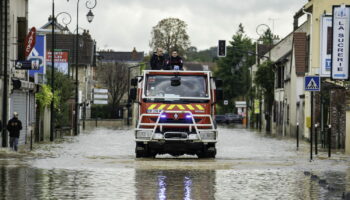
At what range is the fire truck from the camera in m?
27.6

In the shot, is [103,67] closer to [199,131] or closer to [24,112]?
[24,112]

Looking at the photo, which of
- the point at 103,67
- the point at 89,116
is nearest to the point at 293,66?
the point at 89,116

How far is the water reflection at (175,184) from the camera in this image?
1589 centimetres

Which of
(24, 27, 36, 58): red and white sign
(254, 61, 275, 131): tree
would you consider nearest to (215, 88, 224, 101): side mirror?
(24, 27, 36, 58): red and white sign

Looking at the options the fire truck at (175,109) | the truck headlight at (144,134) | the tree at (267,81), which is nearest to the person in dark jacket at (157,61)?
the fire truck at (175,109)

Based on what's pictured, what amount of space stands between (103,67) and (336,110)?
315 ft

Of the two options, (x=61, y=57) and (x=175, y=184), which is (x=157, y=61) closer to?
(x=175, y=184)

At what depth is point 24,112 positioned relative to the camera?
45.0 metres

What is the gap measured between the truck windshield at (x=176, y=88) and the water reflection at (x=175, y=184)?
18.3 feet

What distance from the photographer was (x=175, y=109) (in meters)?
27.6

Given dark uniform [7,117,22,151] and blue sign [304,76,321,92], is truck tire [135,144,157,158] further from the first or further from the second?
dark uniform [7,117,22,151]

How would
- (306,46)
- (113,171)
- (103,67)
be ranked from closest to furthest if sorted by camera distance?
(113,171)
(306,46)
(103,67)

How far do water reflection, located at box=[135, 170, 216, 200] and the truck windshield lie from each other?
557cm

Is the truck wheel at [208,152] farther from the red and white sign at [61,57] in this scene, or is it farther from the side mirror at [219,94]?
the red and white sign at [61,57]
